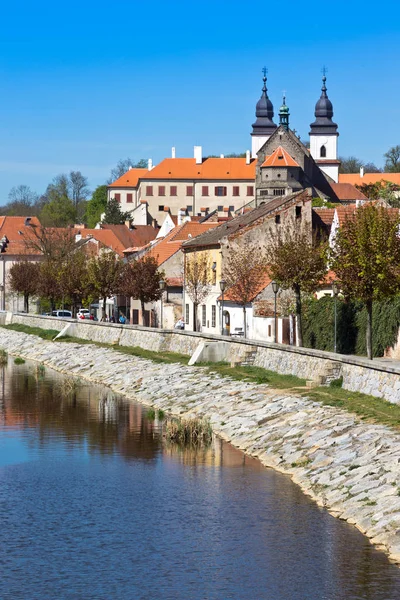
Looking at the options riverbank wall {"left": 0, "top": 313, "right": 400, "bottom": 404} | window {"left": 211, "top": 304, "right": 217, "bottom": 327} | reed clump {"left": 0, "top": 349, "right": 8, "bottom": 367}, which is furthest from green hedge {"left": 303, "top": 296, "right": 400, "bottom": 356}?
reed clump {"left": 0, "top": 349, "right": 8, "bottom": 367}

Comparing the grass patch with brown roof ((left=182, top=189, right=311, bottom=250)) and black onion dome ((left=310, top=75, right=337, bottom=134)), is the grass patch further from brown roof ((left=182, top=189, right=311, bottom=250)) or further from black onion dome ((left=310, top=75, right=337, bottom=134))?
black onion dome ((left=310, top=75, right=337, bottom=134))

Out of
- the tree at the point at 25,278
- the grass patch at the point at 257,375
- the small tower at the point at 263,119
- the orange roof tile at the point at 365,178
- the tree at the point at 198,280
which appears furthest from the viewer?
the orange roof tile at the point at 365,178

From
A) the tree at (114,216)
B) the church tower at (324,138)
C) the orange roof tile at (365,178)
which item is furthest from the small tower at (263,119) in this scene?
the tree at (114,216)

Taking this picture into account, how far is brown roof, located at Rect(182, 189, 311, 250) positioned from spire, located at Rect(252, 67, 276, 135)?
8991cm

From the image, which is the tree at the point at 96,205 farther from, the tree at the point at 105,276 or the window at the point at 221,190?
the tree at the point at 105,276

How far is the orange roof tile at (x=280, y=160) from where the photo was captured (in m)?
124

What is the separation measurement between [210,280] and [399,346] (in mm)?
24721

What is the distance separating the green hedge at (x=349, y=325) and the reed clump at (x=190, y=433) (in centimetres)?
1278

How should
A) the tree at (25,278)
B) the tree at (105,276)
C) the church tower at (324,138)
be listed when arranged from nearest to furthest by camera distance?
the tree at (105,276) → the tree at (25,278) → the church tower at (324,138)

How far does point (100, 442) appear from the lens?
1257 inches

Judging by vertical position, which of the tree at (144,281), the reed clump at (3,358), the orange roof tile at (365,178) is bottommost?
the reed clump at (3,358)

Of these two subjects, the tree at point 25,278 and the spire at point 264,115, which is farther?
the spire at point 264,115

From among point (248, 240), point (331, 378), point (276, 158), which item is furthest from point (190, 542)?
point (276, 158)

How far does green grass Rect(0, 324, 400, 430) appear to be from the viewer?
27.6 m
